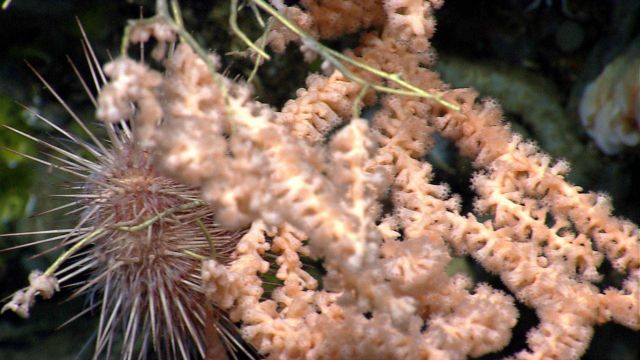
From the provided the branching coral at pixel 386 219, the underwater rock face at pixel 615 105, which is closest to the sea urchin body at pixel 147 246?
the branching coral at pixel 386 219

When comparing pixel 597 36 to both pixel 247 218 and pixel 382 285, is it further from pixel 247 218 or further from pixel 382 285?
pixel 247 218

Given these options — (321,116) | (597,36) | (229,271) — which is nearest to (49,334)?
(229,271)

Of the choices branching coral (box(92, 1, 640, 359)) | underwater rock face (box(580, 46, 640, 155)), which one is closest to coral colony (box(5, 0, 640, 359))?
branching coral (box(92, 1, 640, 359))

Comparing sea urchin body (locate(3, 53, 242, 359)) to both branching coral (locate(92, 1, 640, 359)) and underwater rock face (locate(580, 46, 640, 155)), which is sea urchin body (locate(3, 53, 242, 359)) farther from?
underwater rock face (locate(580, 46, 640, 155))

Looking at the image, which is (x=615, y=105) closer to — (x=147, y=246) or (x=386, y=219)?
(x=386, y=219)

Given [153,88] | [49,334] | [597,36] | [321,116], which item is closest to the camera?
[153,88]

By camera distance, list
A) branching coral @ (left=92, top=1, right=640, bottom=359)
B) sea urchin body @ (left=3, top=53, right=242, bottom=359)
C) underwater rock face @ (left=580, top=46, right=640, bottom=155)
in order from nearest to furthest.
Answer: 1. branching coral @ (left=92, top=1, right=640, bottom=359)
2. sea urchin body @ (left=3, top=53, right=242, bottom=359)
3. underwater rock face @ (left=580, top=46, right=640, bottom=155)
